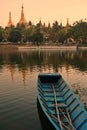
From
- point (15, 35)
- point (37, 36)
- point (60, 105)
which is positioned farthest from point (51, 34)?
point (60, 105)

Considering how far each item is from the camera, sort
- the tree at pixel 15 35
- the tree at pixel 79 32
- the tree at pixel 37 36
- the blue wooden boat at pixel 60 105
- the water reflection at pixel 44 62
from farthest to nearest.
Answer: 1. the tree at pixel 15 35
2. the tree at pixel 37 36
3. the tree at pixel 79 32
4. the water reflection at pixel 44 62
5. the blue wooden boat at pixel 60 105

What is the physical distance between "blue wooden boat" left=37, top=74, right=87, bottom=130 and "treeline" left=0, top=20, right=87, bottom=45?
123904 mm

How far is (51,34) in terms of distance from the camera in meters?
163

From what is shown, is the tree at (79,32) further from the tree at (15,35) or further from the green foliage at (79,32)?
the tree at (15,35)

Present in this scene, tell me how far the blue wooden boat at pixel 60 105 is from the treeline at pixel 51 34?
407ft

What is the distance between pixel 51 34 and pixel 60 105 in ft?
470

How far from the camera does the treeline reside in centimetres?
15388

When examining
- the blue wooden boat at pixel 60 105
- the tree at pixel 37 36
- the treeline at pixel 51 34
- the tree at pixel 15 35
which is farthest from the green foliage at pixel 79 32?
the blue wooden boat at pixel 60 105

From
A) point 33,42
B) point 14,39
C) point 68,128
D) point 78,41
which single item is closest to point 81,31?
point 78,41

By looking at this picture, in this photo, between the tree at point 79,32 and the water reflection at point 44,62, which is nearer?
the water reflection at point 44,62

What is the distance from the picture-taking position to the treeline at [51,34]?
15388cm

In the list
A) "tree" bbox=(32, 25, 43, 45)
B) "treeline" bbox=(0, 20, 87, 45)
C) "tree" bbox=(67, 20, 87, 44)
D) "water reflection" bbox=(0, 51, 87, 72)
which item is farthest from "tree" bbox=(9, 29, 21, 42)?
"water reflection" bbox=(0, 51, 87, 72)

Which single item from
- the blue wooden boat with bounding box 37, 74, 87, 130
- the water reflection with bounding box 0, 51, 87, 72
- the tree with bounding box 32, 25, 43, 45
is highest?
the tree with bounding box 32, 25, 43, 45

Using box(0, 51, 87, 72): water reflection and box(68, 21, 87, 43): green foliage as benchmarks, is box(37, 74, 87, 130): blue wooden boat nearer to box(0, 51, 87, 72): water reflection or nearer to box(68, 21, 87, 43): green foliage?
box(0, 51, 87, 72): water reflection
